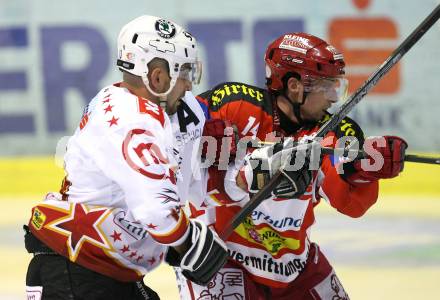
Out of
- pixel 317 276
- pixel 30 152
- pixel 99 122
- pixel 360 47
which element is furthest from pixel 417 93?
pixel 99 122

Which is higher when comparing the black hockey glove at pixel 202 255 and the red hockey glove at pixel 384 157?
the red hockey glove at pixel 384 157

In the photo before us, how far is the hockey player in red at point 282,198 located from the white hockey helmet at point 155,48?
59 cm

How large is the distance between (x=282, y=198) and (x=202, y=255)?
2.73 feet

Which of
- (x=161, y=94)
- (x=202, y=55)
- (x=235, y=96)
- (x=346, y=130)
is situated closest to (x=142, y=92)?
(x=161, y=94)

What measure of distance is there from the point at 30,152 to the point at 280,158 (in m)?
4.92

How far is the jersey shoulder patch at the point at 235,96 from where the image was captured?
3.62m

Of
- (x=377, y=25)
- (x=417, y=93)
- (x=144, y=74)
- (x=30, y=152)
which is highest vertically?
(x=144, y=74)

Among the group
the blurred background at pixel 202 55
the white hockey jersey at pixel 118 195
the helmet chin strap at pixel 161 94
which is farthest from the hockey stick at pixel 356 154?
the blurred background at pixel 202 55

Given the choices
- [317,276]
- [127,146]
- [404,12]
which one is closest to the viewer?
[127,146]

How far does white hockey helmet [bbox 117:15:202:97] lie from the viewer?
2869 millimetres

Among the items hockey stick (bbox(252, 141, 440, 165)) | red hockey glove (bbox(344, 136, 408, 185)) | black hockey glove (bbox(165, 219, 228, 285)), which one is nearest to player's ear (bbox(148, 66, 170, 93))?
black hockey glove (bbox(165, 219, 228, 285))

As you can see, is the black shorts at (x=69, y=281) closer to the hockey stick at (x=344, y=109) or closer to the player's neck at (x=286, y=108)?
the hockey stick at (x=344, y=109)

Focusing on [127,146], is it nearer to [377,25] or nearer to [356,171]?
[356,171]

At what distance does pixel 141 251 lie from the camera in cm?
289
